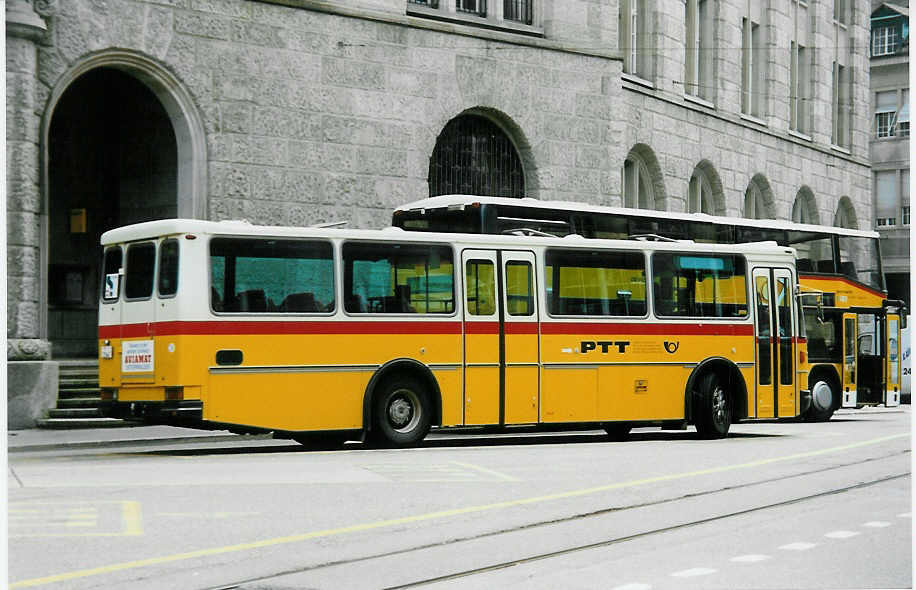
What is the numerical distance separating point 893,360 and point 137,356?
17470 mm

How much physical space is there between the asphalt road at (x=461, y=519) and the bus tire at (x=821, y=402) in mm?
8957

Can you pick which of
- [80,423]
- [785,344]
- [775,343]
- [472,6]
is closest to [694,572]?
[775,343]

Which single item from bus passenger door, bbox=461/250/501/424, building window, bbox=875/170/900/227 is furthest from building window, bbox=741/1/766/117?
bus passenger door, bbox=461/250/501/424

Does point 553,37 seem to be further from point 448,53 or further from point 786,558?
point 786,558

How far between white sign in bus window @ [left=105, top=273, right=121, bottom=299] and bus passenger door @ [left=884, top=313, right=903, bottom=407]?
1684 cm

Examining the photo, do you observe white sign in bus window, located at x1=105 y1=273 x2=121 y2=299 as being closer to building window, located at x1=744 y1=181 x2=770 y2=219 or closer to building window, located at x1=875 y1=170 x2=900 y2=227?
building window, located at x1=744 y1=181 x2=770 y2=219

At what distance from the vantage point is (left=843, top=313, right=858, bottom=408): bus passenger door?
27172mm

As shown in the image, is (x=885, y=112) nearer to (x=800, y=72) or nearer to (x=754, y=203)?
(x=800, y=72)

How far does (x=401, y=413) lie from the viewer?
1786 centimetres

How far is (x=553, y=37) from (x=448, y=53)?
3.17 metres

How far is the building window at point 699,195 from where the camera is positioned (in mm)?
36250

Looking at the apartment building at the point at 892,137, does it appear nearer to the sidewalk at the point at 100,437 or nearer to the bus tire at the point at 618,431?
the bus tire at the point at 618,431

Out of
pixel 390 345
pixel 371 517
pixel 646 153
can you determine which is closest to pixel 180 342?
pixel 390 345

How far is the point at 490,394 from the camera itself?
18.4 metres
